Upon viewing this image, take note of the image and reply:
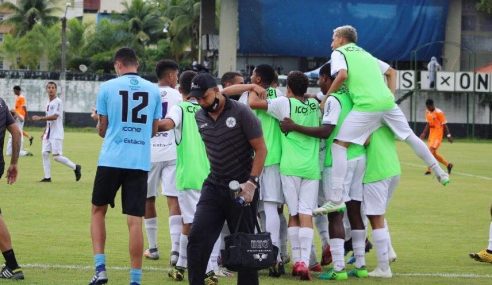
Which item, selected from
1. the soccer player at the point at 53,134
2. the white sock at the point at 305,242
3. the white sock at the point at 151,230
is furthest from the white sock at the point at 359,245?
the soccer player at the point at 53,134

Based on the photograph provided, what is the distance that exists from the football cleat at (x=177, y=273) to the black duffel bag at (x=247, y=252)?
6.92ft

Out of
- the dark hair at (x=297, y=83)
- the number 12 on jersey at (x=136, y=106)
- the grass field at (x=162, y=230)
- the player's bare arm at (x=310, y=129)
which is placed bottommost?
the grass field at (x=162, y=230)

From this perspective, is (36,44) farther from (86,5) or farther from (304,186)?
(304,186)

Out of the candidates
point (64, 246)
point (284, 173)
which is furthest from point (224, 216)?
point (64, 246)

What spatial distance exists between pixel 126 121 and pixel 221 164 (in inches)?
48.3

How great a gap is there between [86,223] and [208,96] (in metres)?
7.91

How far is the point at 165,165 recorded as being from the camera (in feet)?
44.4

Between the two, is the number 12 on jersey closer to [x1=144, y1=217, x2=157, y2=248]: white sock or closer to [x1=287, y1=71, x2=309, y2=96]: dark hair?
[x1=287, y1=71, x2=309, y2=96]: dark hair

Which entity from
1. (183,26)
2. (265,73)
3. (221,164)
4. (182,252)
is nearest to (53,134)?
(265,73)

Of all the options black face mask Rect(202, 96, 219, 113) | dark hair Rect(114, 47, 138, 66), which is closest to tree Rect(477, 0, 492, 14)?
dark hair Rect(114, 47, 138, 66)

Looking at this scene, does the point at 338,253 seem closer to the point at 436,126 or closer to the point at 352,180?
the point at 352,180

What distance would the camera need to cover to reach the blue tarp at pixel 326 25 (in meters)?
62.9

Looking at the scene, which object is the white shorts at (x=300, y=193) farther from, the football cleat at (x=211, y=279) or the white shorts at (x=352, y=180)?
the football cleat at (x=211, y=279)

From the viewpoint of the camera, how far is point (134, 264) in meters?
10.9
